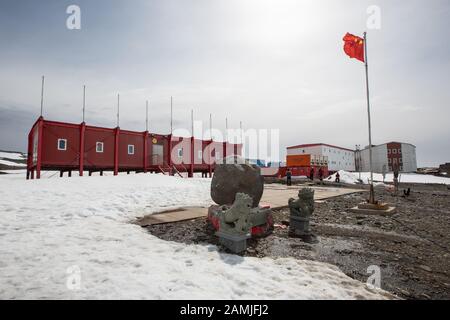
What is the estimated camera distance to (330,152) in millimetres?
51125

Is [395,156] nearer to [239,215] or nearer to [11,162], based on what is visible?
[239,215]

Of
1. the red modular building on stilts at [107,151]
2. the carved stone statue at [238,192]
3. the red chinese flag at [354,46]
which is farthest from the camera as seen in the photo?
the red modular building on stilts at [107,151]

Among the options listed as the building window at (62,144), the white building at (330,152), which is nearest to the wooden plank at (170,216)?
the building window at (62,144)

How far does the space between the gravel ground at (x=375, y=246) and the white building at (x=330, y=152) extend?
42.4 m

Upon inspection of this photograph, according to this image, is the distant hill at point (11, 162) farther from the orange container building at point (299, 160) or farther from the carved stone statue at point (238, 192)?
the orange container building at point (299, 160)

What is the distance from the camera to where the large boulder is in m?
6.69

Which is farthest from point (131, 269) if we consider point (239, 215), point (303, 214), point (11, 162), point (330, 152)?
point (11, 162)

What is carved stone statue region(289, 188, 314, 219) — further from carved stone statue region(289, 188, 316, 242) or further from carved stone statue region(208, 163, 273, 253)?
carved stone statue region(208, 163, 273, 253)

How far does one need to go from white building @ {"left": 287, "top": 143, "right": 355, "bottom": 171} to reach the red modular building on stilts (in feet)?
95.8

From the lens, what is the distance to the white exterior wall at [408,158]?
5375 cm

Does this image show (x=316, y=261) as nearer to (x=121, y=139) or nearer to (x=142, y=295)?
(x=142, y=295)

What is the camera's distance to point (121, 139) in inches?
866

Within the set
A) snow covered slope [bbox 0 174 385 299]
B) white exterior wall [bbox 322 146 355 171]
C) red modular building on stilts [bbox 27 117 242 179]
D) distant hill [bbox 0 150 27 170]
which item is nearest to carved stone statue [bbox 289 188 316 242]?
snow covered slope [bbox 0 174 385 299]
